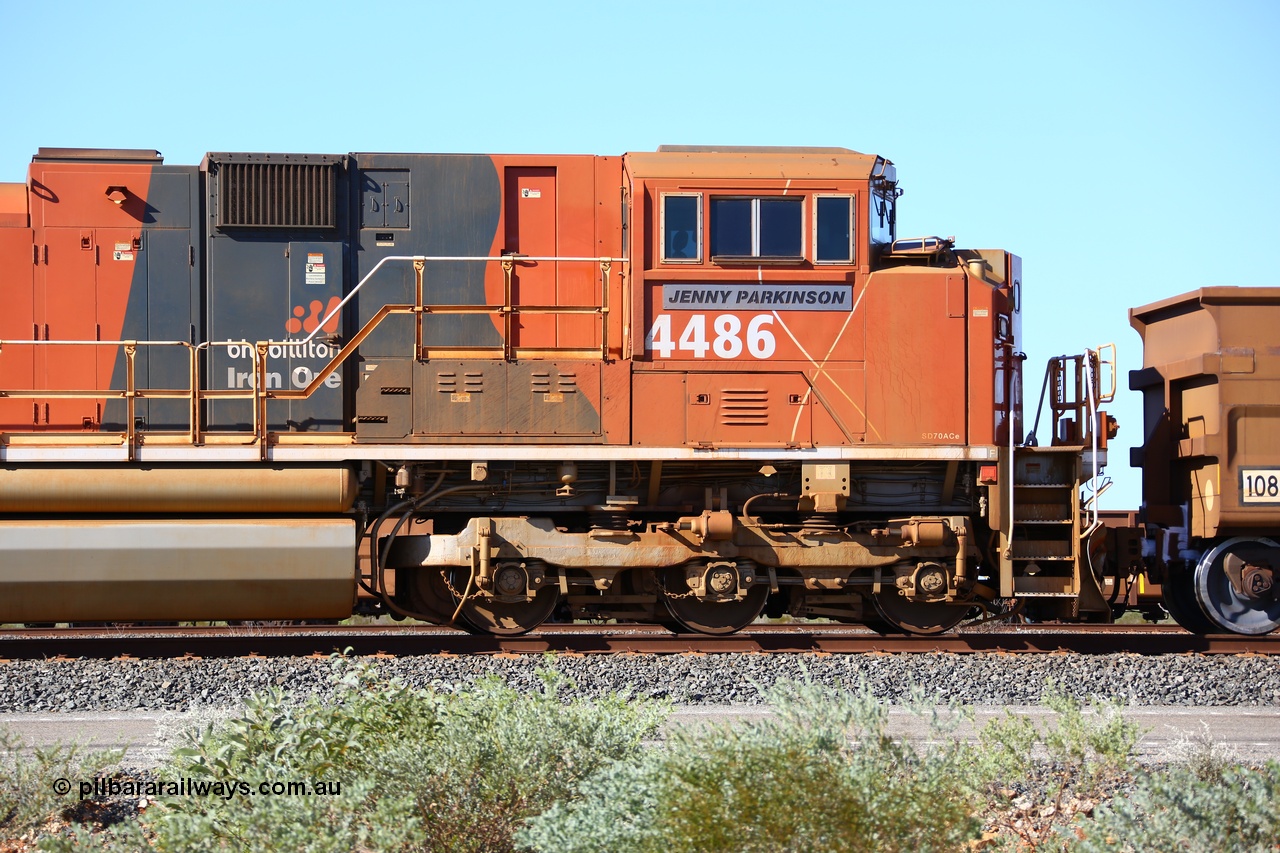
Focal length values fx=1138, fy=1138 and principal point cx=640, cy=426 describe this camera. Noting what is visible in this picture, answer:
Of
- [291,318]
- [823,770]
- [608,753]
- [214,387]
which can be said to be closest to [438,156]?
[291,318]

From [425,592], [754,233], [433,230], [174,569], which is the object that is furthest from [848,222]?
[174,569]

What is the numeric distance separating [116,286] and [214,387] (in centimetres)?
126

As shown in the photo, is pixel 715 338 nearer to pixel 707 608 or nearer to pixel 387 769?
pixel 707 608

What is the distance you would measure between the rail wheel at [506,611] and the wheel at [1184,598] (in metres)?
5.95

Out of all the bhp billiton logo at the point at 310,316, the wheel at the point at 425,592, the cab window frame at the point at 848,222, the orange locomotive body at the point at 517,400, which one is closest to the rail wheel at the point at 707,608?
the orange locomotive body at the point at 517,400

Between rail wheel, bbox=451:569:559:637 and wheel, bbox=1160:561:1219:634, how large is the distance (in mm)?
5946

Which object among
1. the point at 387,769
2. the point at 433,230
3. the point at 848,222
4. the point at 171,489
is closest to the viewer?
the point at 387,769

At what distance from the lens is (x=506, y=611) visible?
10133mm

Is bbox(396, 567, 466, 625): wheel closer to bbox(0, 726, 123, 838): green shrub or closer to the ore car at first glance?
bbox(0, 726, 123, 838): green shrub

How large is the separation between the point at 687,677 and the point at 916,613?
2834 millimetres

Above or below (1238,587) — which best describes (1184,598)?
below

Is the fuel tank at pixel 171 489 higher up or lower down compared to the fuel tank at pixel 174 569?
higher up

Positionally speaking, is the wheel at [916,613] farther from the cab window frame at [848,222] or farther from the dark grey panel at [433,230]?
the dark grey panel at [433,230]

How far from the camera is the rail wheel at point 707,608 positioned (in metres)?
10.1
